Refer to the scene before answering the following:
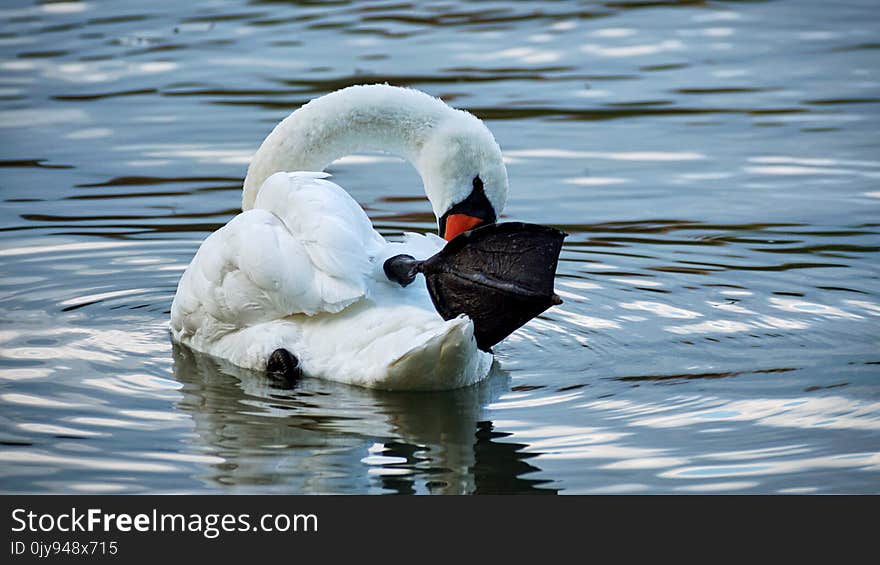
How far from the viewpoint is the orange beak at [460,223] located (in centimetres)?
721

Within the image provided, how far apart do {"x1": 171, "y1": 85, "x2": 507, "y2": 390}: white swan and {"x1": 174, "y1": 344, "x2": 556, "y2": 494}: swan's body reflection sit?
0.11 m

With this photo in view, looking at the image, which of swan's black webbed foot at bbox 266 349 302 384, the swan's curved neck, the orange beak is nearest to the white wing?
swan's black webbed foot at bbox 266 349 302 384

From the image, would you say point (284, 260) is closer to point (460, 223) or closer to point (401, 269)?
point (401, 269)

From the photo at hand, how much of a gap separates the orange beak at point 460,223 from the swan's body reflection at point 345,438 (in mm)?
709

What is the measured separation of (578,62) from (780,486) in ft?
31.5

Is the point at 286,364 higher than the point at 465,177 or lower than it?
lower

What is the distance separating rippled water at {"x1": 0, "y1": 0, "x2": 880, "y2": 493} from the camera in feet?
18.9

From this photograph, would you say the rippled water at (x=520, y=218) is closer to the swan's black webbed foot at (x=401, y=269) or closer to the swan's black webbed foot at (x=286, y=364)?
the swan's black webbed foot at (x=286, y=364)

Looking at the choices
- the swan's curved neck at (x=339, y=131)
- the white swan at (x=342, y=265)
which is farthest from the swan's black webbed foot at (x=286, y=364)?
the swan's curved neck at (x=339, y=131)

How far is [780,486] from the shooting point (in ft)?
17.6

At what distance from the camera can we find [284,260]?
6.52m

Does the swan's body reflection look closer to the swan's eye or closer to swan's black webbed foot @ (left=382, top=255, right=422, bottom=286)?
swan's black webbed foot @ (left=382, top=255, right=422, bottom=286)

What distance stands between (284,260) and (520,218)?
12.2 feet

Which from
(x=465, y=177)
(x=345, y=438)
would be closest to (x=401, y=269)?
(x=345, y=438)
